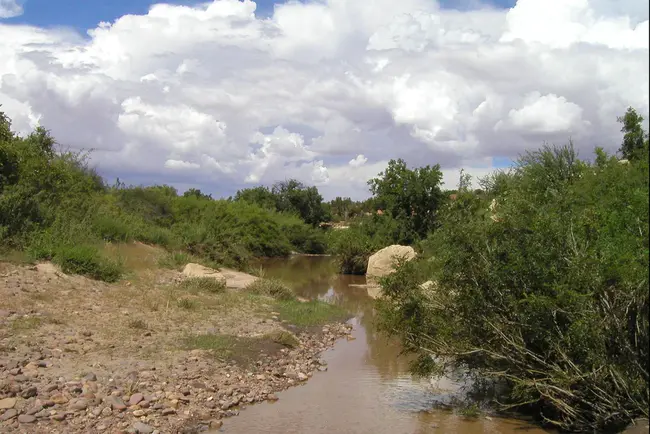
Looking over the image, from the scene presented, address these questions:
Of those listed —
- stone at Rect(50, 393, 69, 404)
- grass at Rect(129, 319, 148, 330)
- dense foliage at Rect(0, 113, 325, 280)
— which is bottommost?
stone at Rect(50, 393, 69, 404)

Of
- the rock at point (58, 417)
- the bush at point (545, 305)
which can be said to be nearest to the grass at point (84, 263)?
the rock at point (58, 417)

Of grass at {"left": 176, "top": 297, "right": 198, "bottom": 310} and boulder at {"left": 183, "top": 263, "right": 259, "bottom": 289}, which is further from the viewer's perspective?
boulder at {"left": 183, "top": 263, "right": 259, "bottom": 289}

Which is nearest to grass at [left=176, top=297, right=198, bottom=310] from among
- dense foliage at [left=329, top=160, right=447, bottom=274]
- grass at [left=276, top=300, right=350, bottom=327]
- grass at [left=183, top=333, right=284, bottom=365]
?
grass at [left=276, top=300, right=350, bottom=327]

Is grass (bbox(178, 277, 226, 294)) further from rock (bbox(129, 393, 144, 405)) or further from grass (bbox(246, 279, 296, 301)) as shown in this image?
rock (bbox(129, 393, 144, 405))

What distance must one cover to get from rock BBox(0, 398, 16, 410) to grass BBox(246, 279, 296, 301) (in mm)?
13187

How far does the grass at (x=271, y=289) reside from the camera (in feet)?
72.3

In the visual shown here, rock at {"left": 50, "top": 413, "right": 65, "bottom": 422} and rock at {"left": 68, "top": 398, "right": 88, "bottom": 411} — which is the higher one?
rock at {"left": 68, "top": 398, "right": 88, "bottom": 411}

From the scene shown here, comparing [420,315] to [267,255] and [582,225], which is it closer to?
[582,225]

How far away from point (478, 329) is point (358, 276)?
28.1 m

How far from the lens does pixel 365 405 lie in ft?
37.0

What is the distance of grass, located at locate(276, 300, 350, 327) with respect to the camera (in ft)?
60.6

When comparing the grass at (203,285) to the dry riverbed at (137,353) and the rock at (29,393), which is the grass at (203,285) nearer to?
the dry riverbed at (137,353)

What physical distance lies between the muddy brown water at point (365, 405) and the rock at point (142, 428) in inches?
45.6

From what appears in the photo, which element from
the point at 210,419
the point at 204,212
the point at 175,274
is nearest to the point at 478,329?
the point at 210,419
